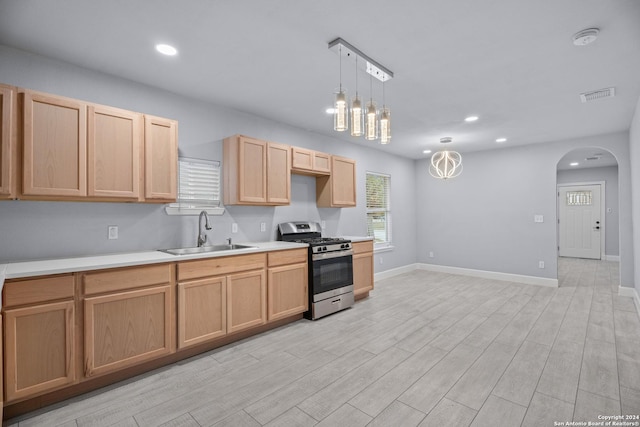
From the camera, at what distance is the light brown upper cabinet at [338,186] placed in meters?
4.66

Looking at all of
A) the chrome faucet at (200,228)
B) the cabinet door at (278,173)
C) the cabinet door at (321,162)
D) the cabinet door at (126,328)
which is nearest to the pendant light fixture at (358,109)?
the cabinet door at (278,173)

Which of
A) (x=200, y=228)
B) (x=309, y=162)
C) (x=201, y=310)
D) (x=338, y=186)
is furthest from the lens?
(x=338, y=186)

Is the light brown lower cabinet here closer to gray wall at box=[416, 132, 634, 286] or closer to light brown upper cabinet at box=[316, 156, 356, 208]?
light brown upper cabinet at box=[316, 156, 356, 208]

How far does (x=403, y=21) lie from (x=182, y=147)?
8.05 ft

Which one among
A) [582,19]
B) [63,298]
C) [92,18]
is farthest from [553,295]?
[92,18]

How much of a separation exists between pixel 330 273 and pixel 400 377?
5.65 feet

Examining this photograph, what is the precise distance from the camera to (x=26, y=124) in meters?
2.23

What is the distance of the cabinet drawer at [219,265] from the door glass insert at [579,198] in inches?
373

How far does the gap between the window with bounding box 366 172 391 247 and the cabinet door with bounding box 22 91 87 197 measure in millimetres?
4493

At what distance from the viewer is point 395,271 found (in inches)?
253

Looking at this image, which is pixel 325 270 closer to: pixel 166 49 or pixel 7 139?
pixel 166 49

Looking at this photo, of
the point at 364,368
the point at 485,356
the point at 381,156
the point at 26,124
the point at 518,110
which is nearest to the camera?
the point at 26,124

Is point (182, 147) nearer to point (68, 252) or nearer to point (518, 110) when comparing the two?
point (68, 252)

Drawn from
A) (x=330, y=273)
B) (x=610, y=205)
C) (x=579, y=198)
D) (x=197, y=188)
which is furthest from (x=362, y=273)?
(x=610, y=205)
